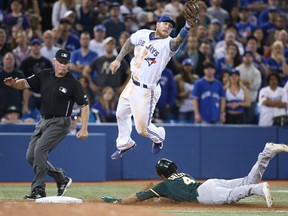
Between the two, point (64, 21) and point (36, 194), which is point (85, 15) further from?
point (36, 194)

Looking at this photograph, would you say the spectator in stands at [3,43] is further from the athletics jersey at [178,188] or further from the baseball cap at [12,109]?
the athletics jersey at [178,188]

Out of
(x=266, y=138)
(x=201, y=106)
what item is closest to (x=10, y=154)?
(x=201, y=106)

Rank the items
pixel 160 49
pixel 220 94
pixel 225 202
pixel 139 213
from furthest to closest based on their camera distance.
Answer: pixel 220 94 < pixel 160 49 < pixel 225 202 < pixel 139 213

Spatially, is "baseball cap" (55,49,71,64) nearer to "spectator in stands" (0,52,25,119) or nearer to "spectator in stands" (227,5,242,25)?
"spectator in stands" (0,52,25,119)

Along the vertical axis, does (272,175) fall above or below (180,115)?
below

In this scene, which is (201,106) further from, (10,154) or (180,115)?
(10,154)

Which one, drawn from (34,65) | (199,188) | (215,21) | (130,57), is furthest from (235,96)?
(199,188)

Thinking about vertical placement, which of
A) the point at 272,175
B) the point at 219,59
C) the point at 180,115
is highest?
the point at 219,59
